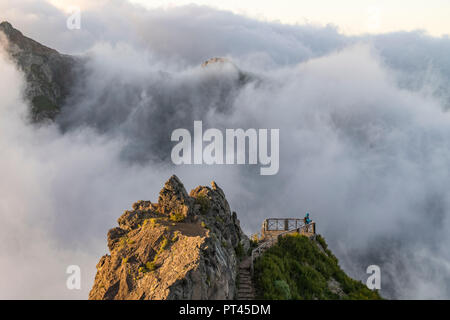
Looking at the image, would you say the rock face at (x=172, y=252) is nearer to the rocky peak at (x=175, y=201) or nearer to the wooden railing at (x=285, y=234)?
the rocky peak at (x=175, y=201)

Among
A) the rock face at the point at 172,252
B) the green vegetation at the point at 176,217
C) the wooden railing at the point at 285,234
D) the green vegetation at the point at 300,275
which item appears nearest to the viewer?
the rock face at the point at 172,252

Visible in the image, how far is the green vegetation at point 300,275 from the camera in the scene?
1156 inches

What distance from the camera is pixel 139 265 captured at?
25328mm

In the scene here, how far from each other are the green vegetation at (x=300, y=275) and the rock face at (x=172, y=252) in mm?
2847

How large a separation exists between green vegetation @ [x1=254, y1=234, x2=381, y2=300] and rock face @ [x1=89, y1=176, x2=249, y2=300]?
2847 millimetres

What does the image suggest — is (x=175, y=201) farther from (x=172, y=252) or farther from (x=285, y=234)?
(x=285, y=234)

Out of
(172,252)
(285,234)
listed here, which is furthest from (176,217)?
(285,234)

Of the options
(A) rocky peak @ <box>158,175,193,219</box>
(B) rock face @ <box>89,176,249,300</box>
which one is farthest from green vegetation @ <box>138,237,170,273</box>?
(A) rocky peak @ <box>158,175,193,219</box>

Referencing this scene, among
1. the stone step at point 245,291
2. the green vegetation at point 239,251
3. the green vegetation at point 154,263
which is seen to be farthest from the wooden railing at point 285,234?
the green vegetation at point 154,263
